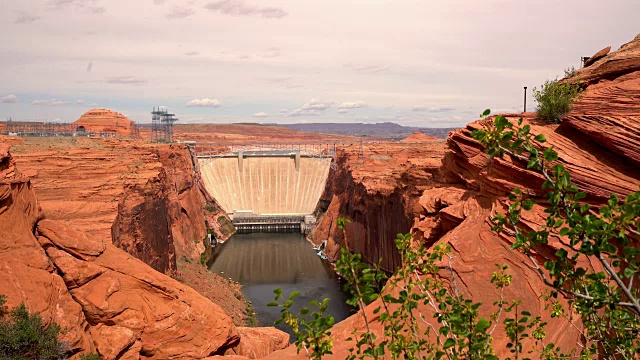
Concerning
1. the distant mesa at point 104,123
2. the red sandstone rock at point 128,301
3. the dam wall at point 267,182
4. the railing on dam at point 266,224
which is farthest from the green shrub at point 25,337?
the distant mesa at point 104,123

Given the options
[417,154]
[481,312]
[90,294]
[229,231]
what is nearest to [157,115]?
[229,231]

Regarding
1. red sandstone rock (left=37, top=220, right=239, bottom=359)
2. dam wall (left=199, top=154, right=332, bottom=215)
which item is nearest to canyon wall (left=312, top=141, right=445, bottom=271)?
dam wall (left=199, top=154, right=332, bottom=215)

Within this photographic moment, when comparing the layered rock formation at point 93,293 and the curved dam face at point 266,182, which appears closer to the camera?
the layered rock formation at point 93,293

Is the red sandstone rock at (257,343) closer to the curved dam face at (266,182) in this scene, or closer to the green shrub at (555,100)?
the green shrub at (555,100)

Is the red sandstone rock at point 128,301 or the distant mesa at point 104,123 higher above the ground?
the distant mesa at point 104,123

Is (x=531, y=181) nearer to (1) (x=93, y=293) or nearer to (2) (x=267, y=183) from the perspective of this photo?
(1) (x=93, y=293)

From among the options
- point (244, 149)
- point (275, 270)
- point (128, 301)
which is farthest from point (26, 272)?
point (244, 149)
